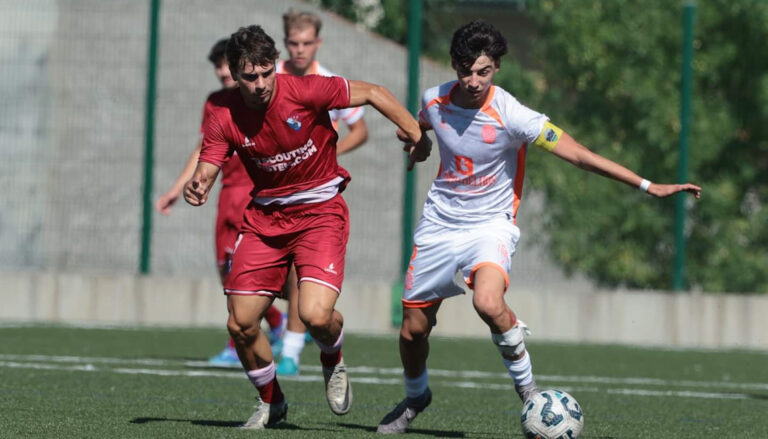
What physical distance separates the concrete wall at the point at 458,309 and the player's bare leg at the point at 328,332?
21.0 ft

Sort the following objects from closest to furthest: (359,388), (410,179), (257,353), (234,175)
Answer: (257,353)
(359,388)
(234,175)
(410,179)

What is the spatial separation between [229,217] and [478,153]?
334cm

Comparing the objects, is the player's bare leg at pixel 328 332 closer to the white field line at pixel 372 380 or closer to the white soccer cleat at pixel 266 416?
the white soccer cleat at pixel 266 416

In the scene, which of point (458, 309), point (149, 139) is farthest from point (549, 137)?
point (149, 139)

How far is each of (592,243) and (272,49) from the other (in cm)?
809

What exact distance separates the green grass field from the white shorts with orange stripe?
0.68 meters

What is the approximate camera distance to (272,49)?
655 centimetres

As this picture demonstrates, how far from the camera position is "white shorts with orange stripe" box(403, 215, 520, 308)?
691cm

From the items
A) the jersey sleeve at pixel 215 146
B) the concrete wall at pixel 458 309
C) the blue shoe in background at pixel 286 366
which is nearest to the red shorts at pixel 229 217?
the blue shoe in background at pixel 286 366

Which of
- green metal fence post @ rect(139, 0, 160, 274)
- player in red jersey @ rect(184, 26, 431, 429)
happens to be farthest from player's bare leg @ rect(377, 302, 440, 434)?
green metal fence post @ rect(139, 0, 160, 274)

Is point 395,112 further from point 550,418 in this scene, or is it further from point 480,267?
point 550,418

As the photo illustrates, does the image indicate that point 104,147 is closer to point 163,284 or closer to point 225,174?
point 163,284

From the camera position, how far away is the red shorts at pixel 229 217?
9.92 metres

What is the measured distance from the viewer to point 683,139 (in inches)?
538
